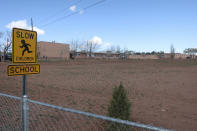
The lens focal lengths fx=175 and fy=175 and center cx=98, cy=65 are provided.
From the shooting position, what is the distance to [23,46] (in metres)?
3.41

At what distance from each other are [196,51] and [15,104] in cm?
12479

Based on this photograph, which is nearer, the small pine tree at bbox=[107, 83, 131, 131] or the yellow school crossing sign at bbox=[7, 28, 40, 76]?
the yellow school crossing sign at bbox=[7, 28, 40, 76]

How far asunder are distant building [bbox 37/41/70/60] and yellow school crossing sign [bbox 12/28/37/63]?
54.9 metres

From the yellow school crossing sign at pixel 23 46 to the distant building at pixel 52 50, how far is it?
180ft

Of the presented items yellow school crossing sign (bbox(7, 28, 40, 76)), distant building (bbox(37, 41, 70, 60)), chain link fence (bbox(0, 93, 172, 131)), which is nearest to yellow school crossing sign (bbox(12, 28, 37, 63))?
yellow school crossing sign (bbox(7, 28, 40, 76))

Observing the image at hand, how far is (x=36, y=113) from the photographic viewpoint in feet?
17.9

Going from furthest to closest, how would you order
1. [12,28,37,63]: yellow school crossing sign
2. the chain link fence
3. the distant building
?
the distant building → the chain link fence → [12,28,37,63]: yellow school crossing sign

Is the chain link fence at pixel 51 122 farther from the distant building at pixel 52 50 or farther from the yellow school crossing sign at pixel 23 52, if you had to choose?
the distant building at pixel 52 50

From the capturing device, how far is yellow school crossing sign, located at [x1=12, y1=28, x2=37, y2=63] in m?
3.27

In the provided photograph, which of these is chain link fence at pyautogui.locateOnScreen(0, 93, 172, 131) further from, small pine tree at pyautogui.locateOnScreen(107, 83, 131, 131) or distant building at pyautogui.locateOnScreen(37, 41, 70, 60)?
distant building at pyautogui.locateOnScreen(37, 41, 70, 60)

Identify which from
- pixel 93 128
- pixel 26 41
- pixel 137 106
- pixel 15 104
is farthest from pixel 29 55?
pixel 137 106

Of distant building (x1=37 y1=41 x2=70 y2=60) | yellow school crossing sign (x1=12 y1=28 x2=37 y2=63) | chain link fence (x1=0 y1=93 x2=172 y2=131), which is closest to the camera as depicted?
yellow school crossing sign (x1=12 y1=28 x2=37 y2=63)

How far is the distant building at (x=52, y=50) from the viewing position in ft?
193

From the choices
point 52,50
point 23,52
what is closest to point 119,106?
point 23,52
